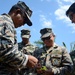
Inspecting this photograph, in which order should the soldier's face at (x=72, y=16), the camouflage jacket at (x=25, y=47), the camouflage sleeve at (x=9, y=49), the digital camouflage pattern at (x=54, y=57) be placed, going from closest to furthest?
the camouflage sleeve at (x=9, y=49), the soldier's face at (x=72, y=16), the digital camouflage pattern at (x=54, y=57), the camouflage jacket at (x=25, y=47)

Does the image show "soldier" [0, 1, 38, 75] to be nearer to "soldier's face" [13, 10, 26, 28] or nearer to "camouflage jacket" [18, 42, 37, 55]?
"soldier's face" [13, 10, 26, 28]

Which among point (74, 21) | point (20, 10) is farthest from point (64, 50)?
point (20, 10)

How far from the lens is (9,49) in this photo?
292cm

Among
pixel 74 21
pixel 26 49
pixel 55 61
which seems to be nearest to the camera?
pixel 74 21

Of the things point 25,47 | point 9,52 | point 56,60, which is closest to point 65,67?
point 56,60

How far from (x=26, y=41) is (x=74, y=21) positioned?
12.9 ft

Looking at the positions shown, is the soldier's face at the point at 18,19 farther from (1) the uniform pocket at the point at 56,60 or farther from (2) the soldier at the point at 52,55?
(1) the uniform pocket at the point at 56,60

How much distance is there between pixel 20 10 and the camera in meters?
3.73

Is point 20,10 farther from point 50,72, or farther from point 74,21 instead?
point 50,72

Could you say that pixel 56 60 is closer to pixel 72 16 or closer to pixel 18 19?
pixel 72 16

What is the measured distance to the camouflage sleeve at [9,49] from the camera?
290 cm

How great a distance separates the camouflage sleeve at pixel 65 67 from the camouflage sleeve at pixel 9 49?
2175 millimetres

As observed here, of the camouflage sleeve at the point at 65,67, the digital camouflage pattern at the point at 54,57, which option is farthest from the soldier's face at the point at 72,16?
the digital camouflage pattern at the point at 54,57

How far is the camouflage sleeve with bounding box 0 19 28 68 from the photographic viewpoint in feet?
9.53
